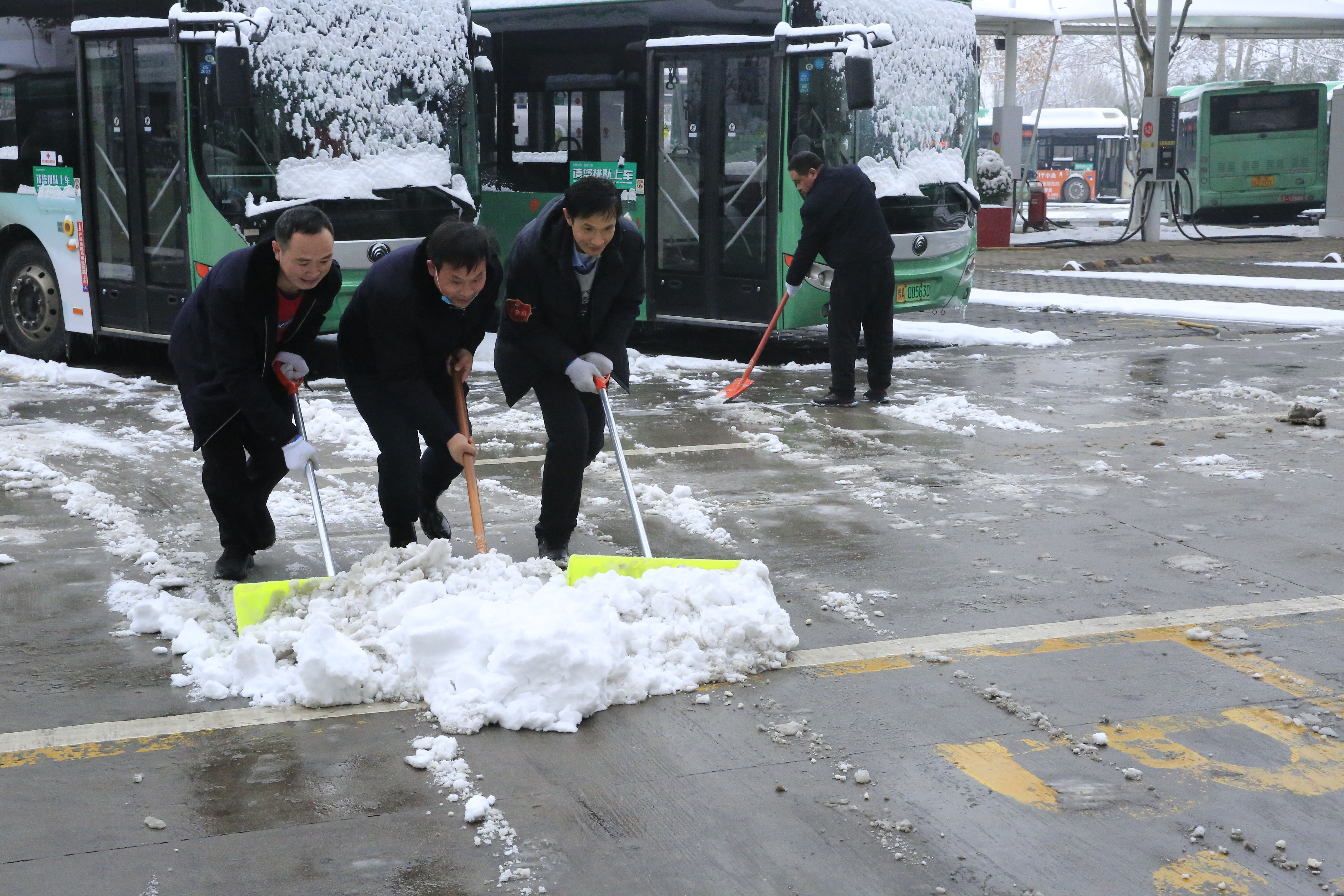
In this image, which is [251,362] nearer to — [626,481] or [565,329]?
[565,329]

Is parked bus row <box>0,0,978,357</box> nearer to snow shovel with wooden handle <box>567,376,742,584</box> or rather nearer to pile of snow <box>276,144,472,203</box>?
pile of snow <box>276,144,472,203</box>

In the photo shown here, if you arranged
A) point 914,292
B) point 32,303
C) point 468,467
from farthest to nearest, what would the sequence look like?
1. point 914,292
2. point 32,303
3. point 468,467

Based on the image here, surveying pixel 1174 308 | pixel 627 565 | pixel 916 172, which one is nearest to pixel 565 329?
pixel 627 565

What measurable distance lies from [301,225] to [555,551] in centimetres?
175

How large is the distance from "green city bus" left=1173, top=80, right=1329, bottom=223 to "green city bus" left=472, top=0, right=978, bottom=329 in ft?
65.7

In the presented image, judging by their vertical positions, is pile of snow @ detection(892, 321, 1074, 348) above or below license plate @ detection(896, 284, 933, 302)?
below

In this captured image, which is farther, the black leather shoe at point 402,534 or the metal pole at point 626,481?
the black leather shoe at point 402,534

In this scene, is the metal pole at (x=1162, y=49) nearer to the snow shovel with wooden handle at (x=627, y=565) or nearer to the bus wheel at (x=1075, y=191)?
the snow shovel with wooden handle at (x=627, y=565)

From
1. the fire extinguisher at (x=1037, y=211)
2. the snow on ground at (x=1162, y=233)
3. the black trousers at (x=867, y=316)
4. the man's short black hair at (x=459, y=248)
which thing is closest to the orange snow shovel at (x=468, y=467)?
the man's short black hair at (x=459, y=248)

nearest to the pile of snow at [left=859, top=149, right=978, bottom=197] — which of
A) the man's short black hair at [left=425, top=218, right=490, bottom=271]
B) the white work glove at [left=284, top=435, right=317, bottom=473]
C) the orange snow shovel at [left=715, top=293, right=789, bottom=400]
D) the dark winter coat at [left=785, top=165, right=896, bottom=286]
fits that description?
the orange snow shovel at [left=715, top=293, right=789, bottom=400]

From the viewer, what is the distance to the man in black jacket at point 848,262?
9.91 metres

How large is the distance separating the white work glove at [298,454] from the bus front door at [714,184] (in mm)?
6881

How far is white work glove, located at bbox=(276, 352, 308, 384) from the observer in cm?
545

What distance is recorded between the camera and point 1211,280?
18734 millimetres
